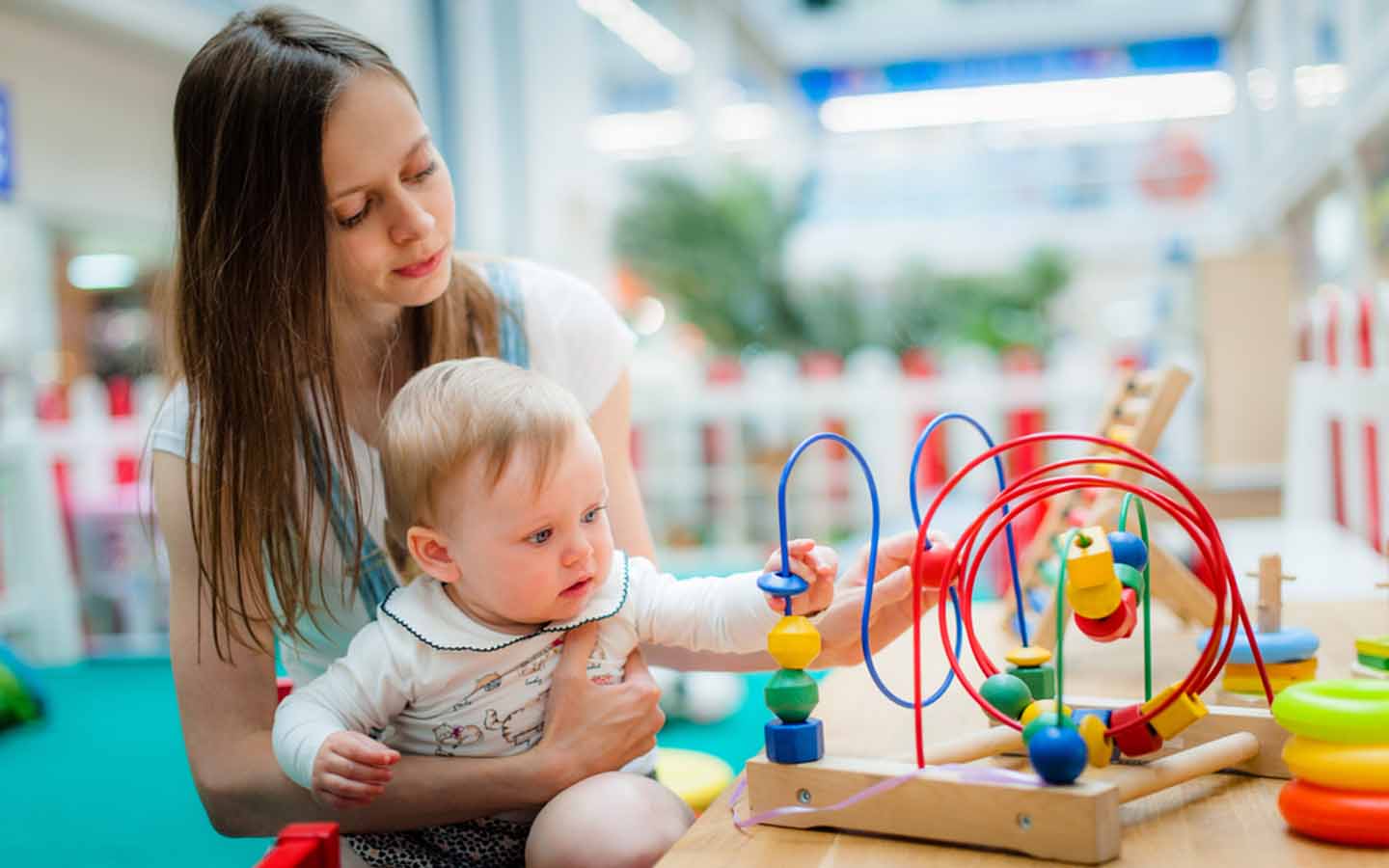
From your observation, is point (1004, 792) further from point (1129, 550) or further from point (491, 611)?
point (491, 611)

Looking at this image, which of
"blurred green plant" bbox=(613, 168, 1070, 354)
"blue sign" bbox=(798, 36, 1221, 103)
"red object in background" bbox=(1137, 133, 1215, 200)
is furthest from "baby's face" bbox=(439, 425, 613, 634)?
"blue sign" bbox=(798, 36, 1221, 103)

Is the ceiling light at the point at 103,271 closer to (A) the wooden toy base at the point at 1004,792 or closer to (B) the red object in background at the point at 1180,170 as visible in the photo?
(A) the wooden toy base at the point at 1004,792

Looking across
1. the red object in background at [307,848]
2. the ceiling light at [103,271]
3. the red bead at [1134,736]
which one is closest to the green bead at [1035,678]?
the red bead at [1134,736]

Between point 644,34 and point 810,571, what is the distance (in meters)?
8.93

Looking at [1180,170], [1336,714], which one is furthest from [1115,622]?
[1180,170]

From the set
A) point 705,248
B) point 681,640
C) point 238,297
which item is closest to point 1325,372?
point 681,640

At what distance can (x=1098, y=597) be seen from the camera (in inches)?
31.7

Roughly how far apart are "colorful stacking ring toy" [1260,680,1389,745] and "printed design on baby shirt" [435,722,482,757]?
2.09ft

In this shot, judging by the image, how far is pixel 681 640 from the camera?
108 cm

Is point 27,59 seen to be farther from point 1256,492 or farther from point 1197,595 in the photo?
point 1197,595

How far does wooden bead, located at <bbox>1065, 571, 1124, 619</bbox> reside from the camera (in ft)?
2.63

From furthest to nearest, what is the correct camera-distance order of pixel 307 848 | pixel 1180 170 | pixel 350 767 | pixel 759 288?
pixel 1180 170, pixel 759 288, pixel 350 767, pixel 307 848

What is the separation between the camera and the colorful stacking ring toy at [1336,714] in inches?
30.4

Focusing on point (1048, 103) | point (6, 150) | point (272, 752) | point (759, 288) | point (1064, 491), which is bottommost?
point (272, 752)
